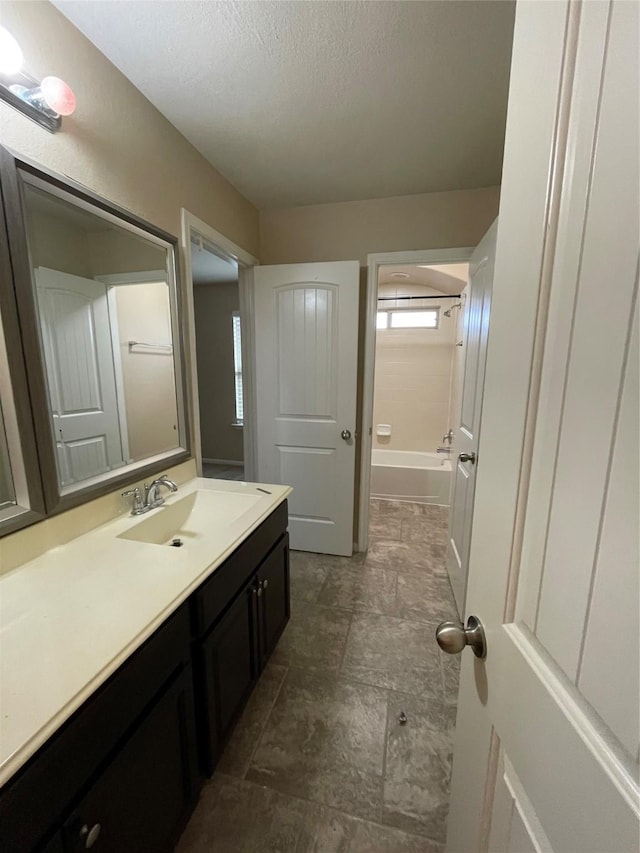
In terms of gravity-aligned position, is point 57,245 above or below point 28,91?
Answer: below

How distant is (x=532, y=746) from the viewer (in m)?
0.44

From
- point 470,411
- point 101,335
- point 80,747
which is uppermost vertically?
point 101,335

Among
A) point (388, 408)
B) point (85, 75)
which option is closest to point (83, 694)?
point (85, 75)

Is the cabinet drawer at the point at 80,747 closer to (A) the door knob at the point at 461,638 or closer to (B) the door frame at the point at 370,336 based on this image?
(A) the door knob at the point at 461,638

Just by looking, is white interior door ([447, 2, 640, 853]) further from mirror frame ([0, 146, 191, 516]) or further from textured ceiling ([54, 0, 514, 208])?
mirror frame ([0, 146, 191, 516])

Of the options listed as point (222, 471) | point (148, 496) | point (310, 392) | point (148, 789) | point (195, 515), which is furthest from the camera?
point (222, 471)

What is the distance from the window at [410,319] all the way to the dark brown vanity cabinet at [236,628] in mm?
Result: 3202

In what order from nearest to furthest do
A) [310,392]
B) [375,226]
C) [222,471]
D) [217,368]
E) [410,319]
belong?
1. [375,226]
2. [310,392]
3. [410,319]
4. [222,471]
5. [217,368]

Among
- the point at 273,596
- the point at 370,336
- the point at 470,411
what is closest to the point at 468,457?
the point at 470,411

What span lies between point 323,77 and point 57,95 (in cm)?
94

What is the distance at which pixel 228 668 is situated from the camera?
1.19 m

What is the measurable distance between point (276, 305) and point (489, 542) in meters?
2.19

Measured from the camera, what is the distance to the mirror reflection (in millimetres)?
1089

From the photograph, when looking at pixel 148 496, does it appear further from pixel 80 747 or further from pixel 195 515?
pixel 80 747
